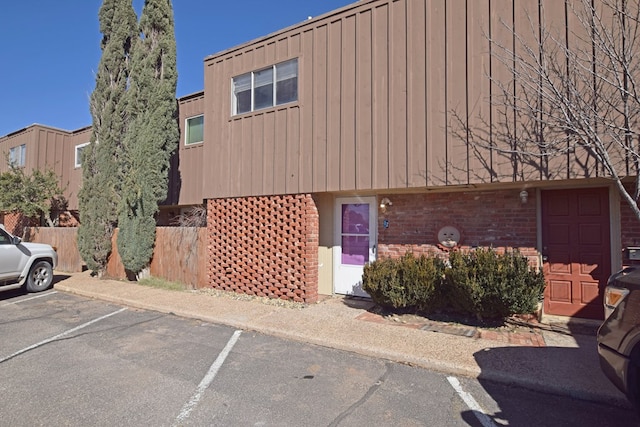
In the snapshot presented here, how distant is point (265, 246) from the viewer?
8.95 metres

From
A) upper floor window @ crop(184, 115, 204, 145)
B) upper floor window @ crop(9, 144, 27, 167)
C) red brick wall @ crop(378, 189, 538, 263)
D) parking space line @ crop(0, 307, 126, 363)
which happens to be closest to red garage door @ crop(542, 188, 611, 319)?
red brick wall @ crop(378, 189, 538, 263)

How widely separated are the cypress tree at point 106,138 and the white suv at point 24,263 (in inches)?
61.2

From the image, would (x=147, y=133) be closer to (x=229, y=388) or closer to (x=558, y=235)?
(x=229, y=388)

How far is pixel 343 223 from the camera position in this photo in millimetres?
8930

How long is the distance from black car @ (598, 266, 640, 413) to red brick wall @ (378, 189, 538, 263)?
11.9 feet

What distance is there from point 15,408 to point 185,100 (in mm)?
11117

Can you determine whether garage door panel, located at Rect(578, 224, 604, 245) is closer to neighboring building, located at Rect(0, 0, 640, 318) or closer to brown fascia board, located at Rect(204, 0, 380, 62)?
neighboring building, located at Rect(0, 0, 640, 318)

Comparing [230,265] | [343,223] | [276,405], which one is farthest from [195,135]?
[276,405]

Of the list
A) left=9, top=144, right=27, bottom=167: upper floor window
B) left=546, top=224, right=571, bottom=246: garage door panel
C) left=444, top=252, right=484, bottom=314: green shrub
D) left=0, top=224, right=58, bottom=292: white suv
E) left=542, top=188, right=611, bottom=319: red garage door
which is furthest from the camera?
left=9, top=144, right=27, bottom=167: upper floor window

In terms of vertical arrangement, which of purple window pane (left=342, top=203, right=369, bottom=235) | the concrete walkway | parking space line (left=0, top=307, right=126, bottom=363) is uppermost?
purple window pane (left=342, top=203, right=369, bottom=235)

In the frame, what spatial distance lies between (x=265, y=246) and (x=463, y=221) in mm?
4282

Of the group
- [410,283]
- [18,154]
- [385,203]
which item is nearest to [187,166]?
[385,203]

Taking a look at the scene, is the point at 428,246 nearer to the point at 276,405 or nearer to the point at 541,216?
the point at 541,216

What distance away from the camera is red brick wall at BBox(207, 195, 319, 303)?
832 centimetres
